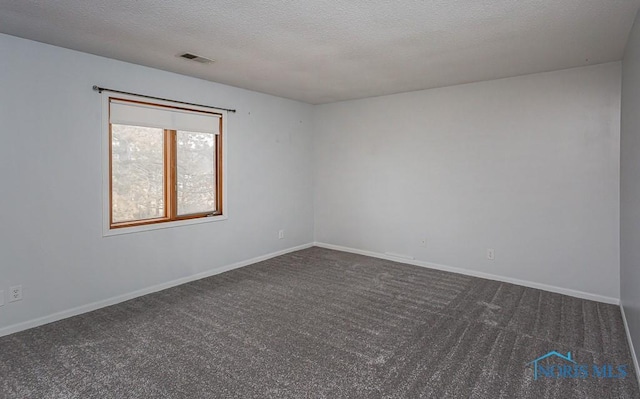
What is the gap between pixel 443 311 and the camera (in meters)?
3.37

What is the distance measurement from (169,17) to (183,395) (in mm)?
2478

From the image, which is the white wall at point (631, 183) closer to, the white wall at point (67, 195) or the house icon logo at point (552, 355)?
the house icon logo at point (552, 355)

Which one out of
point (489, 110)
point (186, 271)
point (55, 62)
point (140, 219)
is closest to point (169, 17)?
point (55, 62)

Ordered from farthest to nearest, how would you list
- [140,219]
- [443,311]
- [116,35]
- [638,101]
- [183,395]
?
[140,219] → [443,311] → [116,35] → [638,101] → [183,395]

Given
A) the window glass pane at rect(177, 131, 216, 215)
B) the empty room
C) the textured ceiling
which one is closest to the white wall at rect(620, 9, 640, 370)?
the empty room

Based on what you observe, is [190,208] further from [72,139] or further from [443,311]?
[443,311]

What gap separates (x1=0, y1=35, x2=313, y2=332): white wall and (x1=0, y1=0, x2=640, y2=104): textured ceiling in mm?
214

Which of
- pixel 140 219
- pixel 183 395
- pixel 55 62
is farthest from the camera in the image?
pixel 140 219

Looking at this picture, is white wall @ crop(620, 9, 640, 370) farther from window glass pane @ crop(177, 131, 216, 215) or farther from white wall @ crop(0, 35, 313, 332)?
window glass pane @ crop(177, 131, 216, 215)

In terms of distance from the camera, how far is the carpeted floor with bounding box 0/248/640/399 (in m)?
2.21

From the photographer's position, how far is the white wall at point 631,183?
2.40 metres

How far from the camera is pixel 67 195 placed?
3242 mm

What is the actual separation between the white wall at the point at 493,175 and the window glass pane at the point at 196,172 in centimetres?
206

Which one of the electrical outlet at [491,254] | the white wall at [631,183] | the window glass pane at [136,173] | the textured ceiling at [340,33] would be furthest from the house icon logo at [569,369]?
the window glass pane at [136,173]
